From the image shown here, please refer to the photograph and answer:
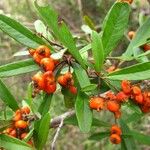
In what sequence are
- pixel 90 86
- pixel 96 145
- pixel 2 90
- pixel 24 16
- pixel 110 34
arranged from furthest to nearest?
pixel 24 16
pixel 96 145
pixel 2 90
pixel 110 34
pixel 90 86

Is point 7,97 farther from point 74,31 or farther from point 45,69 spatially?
point 74,31

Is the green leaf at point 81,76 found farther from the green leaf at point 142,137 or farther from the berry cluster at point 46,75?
the green leaf at point 142,137

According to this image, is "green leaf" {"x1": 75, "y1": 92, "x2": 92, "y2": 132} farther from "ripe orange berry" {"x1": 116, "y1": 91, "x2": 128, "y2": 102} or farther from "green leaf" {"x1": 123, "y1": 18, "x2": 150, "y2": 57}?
"green leaf" {"x1": 123, "y1": 18, "x2": 150, "y2": 57}

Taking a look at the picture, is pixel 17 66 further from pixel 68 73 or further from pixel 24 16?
pixel 24 16

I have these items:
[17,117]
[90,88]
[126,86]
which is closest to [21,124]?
[17,117]

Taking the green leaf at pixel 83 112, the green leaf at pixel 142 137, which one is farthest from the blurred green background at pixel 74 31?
the green leaf at pixel 83 112

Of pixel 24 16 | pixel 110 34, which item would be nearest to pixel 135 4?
pixel 24 16
